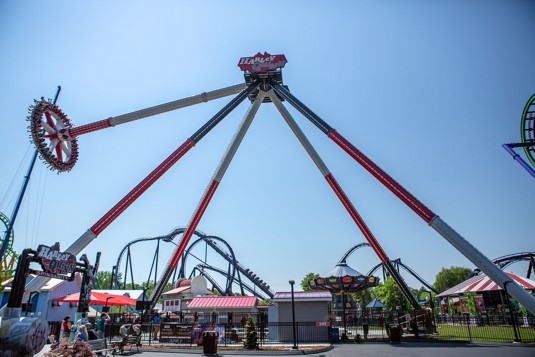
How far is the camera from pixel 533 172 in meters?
16.5

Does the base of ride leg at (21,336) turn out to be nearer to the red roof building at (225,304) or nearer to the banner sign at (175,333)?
the banner sign at (175,333)

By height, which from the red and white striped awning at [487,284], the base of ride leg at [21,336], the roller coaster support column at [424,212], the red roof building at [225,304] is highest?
the roller coaster support column at [424,212]

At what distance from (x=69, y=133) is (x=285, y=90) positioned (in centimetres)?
1666

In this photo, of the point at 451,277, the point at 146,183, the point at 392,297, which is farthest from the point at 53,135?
the point at 451,277

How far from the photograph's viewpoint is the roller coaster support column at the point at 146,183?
21809 mm

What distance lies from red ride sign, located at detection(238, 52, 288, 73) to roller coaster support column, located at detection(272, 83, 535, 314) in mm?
2540

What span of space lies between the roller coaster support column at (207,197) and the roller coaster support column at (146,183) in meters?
1.65

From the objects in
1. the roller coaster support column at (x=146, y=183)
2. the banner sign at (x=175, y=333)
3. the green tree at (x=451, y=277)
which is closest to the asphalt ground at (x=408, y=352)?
the banner sign at (x=175, y=333)

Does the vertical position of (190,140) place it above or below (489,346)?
above

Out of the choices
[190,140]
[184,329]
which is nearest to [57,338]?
[184,329]

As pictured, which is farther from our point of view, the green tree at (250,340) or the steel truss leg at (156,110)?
the steel truss leg at (156,110)

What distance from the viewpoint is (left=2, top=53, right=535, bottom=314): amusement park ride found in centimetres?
1953

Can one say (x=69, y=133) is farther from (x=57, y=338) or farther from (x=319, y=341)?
(x=319, y=341)

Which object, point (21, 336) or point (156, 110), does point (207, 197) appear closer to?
point (156, 110)
